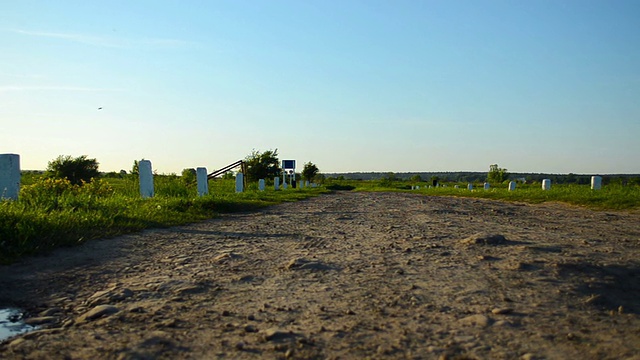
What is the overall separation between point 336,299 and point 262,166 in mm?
38835

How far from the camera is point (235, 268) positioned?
4816 millimetres

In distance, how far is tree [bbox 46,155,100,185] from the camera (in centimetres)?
2047

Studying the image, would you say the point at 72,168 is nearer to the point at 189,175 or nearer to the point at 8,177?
the point at 189,175

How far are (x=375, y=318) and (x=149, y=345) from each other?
1.36 meters

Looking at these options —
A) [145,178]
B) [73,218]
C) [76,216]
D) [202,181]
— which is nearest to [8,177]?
[76,216]

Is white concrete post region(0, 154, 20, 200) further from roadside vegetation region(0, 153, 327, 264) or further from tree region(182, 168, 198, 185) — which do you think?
tree region(182, 168, 198, 185)

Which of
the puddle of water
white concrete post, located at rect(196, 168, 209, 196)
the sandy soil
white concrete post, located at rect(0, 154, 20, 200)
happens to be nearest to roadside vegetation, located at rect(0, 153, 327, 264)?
white concrete post, located at rect(0, 154, 20, 200)

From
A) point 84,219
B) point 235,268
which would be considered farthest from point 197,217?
point 235,268

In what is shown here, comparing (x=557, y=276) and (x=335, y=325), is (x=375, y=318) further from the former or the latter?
(x=557, y=276)

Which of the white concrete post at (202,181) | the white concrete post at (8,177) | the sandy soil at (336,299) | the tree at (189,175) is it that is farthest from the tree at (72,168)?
the sandy soil at (336,299)

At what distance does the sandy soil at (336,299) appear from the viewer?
2730 millimetres

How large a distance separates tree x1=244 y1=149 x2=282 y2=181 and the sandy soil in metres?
35.8

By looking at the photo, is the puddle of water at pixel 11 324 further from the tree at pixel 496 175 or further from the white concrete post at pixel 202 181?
the tree at pixel 496 175

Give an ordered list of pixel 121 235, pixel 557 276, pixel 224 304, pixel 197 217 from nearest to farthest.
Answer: pixel 224 304 < pixel 557 276 < pixel 121 235 < pixel 197 217
